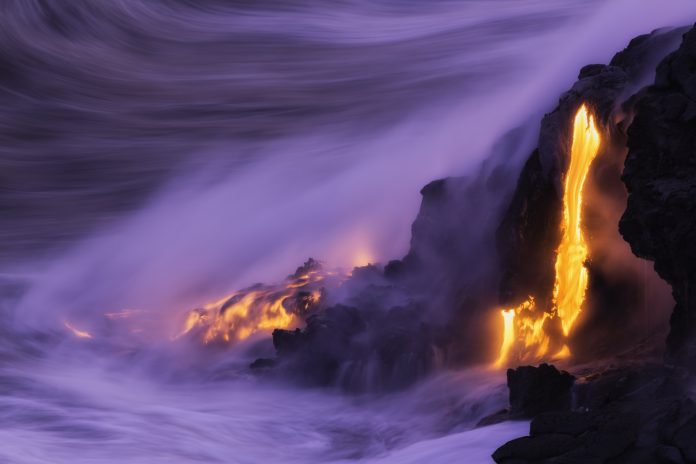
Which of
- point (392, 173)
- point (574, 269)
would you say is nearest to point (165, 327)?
point (392, 173)

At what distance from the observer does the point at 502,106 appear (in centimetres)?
1228

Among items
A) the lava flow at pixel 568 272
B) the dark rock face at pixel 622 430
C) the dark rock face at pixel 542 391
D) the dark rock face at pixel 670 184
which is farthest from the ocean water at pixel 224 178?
the dark rock face at pixel 670 184

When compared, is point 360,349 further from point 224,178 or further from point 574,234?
point 224,178

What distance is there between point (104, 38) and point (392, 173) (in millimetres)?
16145

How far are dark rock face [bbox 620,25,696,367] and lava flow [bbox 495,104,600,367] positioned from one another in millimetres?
1045

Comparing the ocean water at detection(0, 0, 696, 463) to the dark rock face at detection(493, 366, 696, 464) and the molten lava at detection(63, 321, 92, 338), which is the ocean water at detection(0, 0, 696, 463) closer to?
the molten lava at detection(63, 321, 92, 338)

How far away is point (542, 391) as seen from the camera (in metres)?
6.25

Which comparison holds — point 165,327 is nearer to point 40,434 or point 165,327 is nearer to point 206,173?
point 40,434

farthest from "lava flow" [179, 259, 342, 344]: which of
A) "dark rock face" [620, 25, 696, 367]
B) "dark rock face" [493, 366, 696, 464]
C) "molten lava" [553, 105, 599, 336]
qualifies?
"dark rock face" [493, 366, 696, 464]

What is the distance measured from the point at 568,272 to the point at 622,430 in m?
2.56

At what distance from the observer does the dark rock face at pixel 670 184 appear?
5.81m

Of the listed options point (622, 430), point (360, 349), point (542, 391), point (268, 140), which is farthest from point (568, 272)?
point (268, 140)

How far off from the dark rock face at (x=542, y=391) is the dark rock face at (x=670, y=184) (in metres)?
0.70

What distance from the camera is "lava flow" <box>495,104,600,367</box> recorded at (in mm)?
7262
